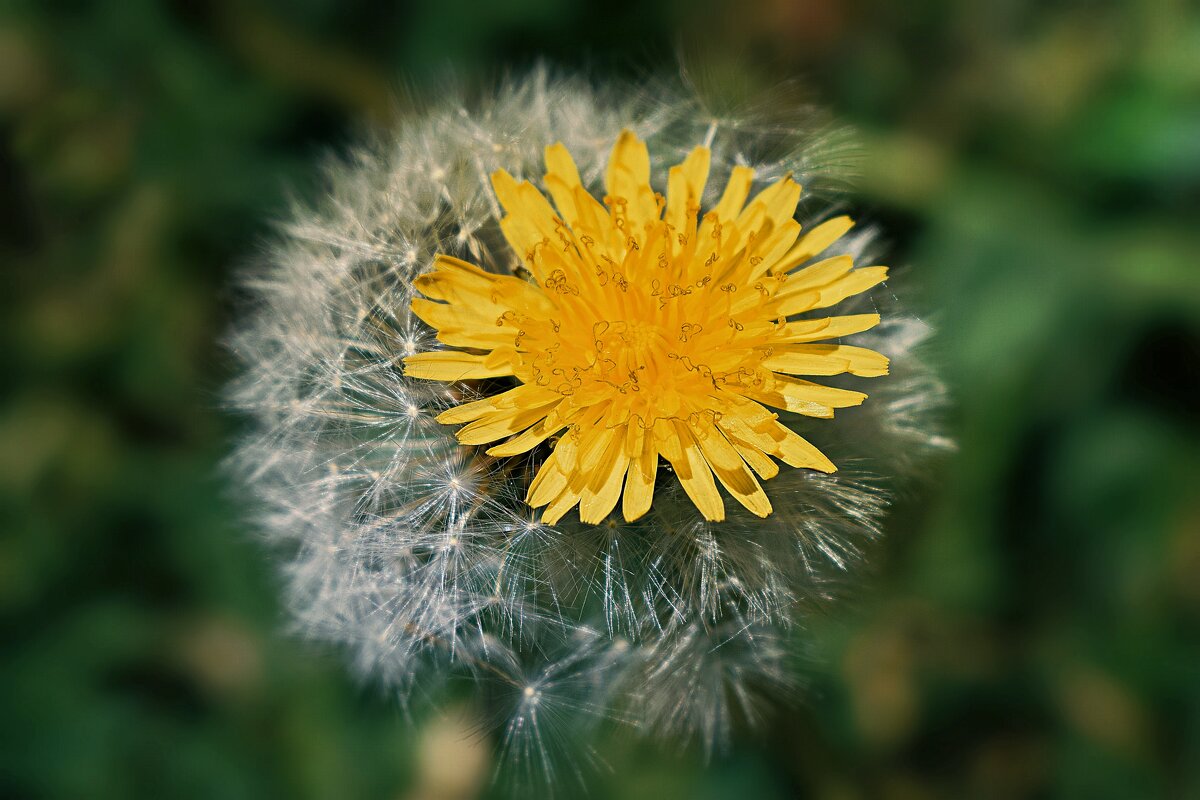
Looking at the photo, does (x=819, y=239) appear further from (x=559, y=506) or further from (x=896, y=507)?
(x=896, y=507)

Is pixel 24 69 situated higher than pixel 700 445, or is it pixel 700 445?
pixel 24 69

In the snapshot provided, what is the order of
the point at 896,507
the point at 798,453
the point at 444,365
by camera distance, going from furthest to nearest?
the point at 896,507 → the point at 444,365 → the point at 798,453

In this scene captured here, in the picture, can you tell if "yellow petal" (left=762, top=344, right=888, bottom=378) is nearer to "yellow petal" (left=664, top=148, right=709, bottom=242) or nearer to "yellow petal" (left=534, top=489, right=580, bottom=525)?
"yellow petal" (left=664, top=148, right=709, bottom=242)

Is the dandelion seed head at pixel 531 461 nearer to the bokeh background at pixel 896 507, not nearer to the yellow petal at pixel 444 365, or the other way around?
the yellow petal at pixel 444 365

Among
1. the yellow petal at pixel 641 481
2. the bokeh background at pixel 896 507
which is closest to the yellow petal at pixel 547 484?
the yellow petal at pixel 641 481

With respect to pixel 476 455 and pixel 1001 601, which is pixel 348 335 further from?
pixel 1001 601

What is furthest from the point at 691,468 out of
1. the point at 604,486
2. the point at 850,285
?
the point at 850,285

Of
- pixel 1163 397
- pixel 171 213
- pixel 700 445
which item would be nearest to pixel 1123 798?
pixel 1163 397

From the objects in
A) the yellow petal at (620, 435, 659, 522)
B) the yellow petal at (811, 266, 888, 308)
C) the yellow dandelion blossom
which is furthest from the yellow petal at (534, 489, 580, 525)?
the yellow petal at (811, 266, 888, 308)
